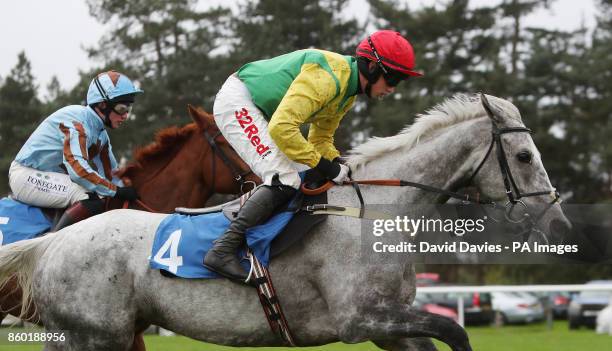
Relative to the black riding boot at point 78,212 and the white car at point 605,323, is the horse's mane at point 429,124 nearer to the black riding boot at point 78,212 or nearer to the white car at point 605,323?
the black riding boot at point 78,212

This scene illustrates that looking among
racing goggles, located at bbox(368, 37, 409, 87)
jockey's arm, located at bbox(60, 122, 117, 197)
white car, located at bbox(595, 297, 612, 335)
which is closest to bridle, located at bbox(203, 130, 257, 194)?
jockey's arm, located at bbox(60, 122, 117, 197)

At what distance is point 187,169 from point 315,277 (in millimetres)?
2577

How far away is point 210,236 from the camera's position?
4.96 metres

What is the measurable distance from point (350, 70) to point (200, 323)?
1689 millimetres

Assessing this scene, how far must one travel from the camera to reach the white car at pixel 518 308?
21.5 m

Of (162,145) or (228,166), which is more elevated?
(162,145)

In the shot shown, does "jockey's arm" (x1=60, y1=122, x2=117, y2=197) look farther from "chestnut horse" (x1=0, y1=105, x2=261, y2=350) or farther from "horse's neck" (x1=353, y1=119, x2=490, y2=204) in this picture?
"horse's neck" (x1=353, y1=119, x2=490, y2=204)

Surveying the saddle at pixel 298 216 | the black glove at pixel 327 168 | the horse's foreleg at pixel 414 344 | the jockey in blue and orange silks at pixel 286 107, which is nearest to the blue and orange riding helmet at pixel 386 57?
the jockey in blue and orange silks at pixel 286 107

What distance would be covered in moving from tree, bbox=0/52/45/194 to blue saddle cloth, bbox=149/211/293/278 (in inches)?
947

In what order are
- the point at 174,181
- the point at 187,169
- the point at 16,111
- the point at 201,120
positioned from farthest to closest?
the point at 16,111, the point at 201,120, the point at 187,169, the point at 174,181

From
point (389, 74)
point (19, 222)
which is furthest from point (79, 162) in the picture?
point (389, 74)

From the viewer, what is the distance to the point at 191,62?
26.6 meters

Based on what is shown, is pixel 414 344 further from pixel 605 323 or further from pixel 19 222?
pixel 605 323

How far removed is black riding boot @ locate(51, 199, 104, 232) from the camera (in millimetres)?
6008
